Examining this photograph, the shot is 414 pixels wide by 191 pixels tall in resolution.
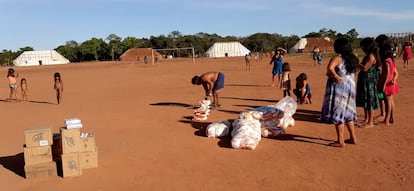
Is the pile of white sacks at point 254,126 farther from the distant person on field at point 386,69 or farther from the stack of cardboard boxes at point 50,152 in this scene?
the stack of cardboard boxes at point 50,152

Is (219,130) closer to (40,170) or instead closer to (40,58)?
(40,170)

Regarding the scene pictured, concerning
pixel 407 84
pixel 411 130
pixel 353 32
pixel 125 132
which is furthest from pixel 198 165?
pixel 353 32

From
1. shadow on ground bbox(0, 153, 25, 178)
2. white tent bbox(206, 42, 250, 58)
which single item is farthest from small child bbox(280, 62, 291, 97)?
white tent bbox(206, 42, 250, 58)

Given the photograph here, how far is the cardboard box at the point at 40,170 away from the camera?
6.03 metres

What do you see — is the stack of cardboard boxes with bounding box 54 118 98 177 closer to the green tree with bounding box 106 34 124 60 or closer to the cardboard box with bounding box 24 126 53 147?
the cardboard box with bounding box 24 126 53 147

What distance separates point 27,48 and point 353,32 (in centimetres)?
7994

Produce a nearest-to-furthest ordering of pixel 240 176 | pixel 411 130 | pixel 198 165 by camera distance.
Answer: pixel 240 176
pixel 198 165
pixel 411 130

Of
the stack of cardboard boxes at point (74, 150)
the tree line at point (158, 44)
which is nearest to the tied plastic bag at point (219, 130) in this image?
the stack of cardboard boxes at point (74, 150)

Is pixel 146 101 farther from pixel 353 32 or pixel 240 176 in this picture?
pixel 353 32

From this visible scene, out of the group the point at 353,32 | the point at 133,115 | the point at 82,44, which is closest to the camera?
the point at 133,115

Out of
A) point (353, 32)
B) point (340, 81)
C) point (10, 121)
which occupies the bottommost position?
point (10, 121)

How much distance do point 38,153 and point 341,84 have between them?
471cm

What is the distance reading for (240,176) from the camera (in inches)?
223

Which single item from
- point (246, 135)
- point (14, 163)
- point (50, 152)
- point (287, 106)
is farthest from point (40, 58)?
point (246, 135)
